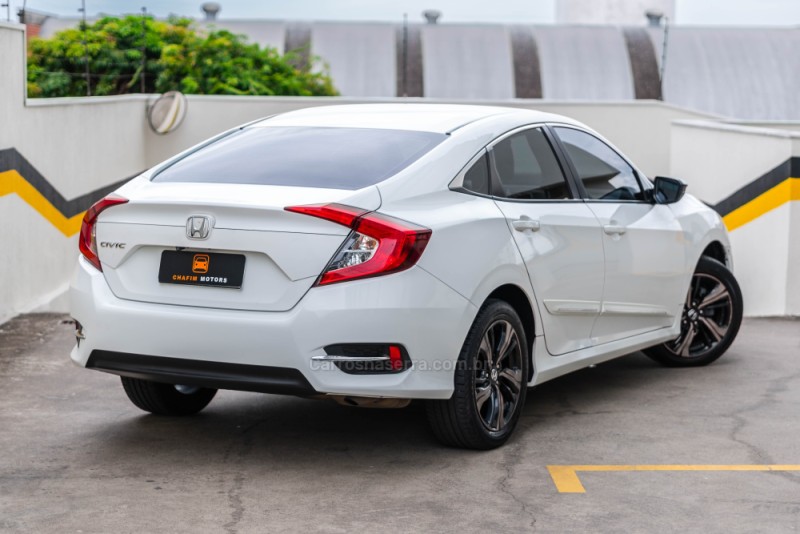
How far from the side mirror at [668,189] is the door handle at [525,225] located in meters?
1.64

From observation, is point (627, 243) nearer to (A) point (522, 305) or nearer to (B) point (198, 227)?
(A) point (522, 305)

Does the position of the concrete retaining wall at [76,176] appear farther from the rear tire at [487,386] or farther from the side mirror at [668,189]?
the rear tire at [487,386]

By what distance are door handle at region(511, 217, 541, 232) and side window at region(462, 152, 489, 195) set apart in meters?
0.21

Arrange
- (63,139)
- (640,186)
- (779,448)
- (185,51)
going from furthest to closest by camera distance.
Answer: (185,51), (63,139), (640,186), (779,448)

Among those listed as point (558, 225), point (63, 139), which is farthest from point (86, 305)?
point (63, 139)

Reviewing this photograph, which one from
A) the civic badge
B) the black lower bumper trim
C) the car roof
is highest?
the car roof

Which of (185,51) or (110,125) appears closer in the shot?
(110,125)

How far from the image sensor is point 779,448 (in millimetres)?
6023

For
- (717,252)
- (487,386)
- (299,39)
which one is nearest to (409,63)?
(299,39)

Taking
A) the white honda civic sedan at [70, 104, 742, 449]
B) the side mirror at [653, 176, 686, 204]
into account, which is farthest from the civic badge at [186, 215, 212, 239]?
the side mirror at [653, 176, 686, 204]

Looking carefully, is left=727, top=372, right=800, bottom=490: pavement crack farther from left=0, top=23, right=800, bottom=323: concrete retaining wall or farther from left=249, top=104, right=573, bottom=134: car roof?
left=0, top=23, right=800, bottom=323: concrete retaining wall

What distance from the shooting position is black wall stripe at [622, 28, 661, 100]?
1062 inches

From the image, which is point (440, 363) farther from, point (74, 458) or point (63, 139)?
point (63, 139)

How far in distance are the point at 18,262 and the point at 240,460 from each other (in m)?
4.98
